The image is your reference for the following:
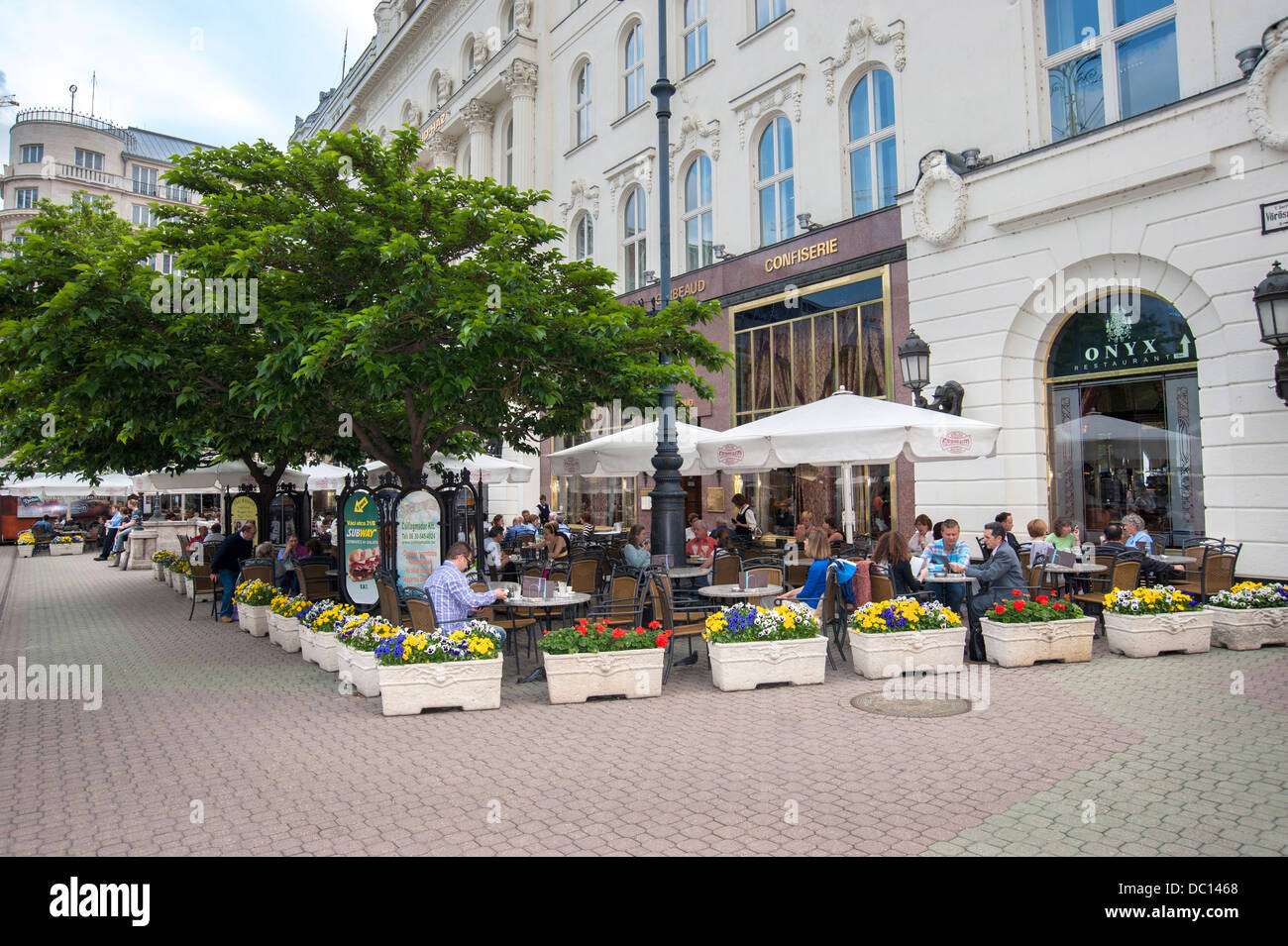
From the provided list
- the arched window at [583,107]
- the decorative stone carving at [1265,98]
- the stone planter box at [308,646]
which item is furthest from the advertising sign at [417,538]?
the arched window at [583,107]

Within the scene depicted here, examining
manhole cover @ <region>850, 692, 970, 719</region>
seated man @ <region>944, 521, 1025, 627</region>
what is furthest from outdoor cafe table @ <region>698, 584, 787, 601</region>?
seated man @ <region>944, 521, 1025, 627</region>

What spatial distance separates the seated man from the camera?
30.5 ft

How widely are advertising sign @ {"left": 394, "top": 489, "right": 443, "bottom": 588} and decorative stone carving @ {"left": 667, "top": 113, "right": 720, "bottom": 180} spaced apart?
43.1ft

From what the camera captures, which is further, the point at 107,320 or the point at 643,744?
the point at 107,320

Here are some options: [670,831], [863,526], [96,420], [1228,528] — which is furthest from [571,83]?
[670,831]

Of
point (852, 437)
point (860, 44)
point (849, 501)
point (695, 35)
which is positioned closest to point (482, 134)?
point (695, 35)

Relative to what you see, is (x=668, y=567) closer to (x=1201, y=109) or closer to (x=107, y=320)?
(x=107, y=320)

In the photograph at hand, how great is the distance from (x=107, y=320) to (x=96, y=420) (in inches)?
149

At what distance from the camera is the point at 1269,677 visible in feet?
25.9

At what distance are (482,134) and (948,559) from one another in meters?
27.8

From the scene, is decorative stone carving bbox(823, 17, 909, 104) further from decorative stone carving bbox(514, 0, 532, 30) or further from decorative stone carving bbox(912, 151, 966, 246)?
decorative stone carving bbox(514, 0, 532, 30)

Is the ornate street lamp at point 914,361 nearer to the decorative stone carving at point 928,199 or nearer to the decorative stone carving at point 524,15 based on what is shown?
the decorative stone carving at point 928,199

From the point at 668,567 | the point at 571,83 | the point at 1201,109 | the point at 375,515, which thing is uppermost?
the point at 571,83

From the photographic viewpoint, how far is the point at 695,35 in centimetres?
2225
